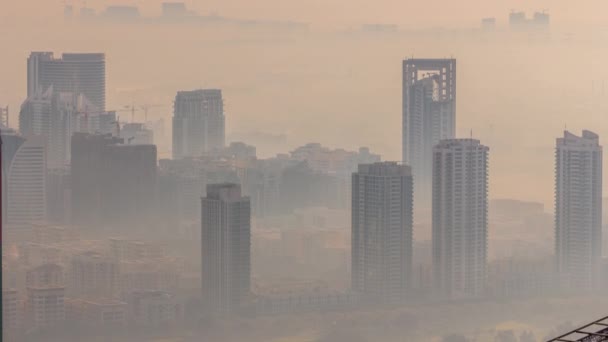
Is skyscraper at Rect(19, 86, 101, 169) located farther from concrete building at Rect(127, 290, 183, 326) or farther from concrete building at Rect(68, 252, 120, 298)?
concrete building at Rect(127, 290, 183, 326)

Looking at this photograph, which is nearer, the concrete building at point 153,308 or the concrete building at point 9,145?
the concrete building at point 153,308

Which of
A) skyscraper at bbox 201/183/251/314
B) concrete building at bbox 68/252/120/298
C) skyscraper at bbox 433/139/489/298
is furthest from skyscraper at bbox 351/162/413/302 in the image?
concrete building at bbox 68/252/120/298

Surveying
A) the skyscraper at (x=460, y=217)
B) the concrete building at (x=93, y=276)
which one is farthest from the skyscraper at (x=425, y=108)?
the concrete building at (x=93, y=276)

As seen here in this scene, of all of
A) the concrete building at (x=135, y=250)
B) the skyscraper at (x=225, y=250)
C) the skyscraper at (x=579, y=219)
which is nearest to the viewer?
the skyscraper at (x=225, y=250)

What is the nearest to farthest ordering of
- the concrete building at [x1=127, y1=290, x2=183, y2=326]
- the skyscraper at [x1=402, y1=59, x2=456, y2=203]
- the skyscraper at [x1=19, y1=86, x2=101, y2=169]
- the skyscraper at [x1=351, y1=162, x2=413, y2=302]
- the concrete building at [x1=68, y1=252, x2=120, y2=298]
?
the concrete building at [x1=127, y1=290, x2=183, y2=326], the concrete building at [x1=68, y1=252, x2=120, y2=298], the skyscraper at [x1=19, y1=86, x2=101, y2=169], the skyscraper at [x1=351, y1=162, x2=413, y2=302], the skyscraper at [x1=402, y1=59, x2=456, y2=203]

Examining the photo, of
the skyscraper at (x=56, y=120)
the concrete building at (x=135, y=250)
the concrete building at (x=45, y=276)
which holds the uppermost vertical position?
the skyscraper at (x=56, y=120)

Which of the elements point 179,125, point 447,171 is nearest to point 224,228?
point 179,125

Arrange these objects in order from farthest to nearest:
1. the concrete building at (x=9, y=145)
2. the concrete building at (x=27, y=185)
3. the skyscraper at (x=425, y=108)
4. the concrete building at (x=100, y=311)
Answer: the skyscraper at (x=425, y=108), the concrete building at (x=9, y=145), the concrete building at (x=27, y=185), the concrete building at (x=100, y=311)

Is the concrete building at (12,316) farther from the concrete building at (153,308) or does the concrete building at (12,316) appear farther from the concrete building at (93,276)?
the concrete building at (153,308)
